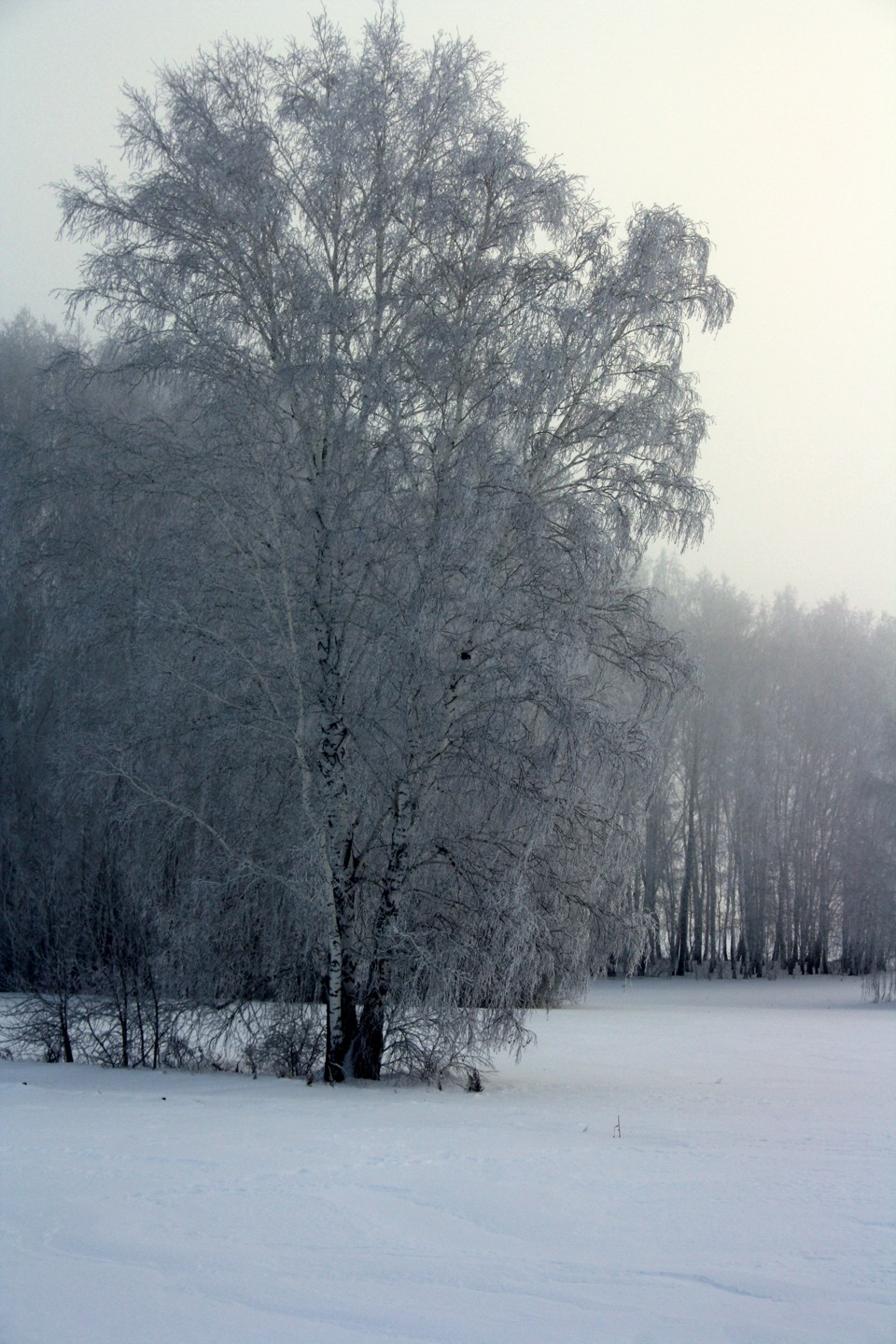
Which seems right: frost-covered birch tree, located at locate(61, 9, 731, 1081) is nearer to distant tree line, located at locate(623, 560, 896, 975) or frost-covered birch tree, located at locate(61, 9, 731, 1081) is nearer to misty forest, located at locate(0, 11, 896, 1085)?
misty forest, located at locate(0, 11, 896, 1085)

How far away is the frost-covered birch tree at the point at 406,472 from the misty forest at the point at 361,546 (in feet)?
0.11

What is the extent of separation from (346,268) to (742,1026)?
14.7m

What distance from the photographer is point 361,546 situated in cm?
973

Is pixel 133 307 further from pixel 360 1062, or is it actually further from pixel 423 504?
pixel 360 1062

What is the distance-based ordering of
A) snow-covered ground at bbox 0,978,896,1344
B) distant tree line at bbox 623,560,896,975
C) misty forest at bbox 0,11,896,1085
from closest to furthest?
snow-covered ground at bbox 0,978,896,1344, misty forest at bbox 0,11,896,1085, distant tree line at bbox 623,560,896,975

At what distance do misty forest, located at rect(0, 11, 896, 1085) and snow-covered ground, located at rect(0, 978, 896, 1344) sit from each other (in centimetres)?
136

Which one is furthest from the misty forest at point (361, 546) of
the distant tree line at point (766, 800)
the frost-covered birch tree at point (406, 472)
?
the distant tree line at point (766, 800)

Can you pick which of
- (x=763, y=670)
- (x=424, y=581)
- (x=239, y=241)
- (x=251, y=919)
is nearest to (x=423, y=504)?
(x=424, y=581)

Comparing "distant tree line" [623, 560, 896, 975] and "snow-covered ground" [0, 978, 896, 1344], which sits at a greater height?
"distant tree line" [623, 560, 896, 975]

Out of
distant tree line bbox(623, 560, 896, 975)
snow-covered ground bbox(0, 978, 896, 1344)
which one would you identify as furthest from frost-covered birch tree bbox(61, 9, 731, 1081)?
distant tree line bbox(623, 560, 896, 975)

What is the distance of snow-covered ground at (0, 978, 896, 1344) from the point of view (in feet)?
12.8

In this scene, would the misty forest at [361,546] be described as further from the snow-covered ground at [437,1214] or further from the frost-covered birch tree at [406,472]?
the snow-covered ground at [437,1214]

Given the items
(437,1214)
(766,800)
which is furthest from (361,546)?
(766,800)

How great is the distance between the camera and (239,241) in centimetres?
1000
